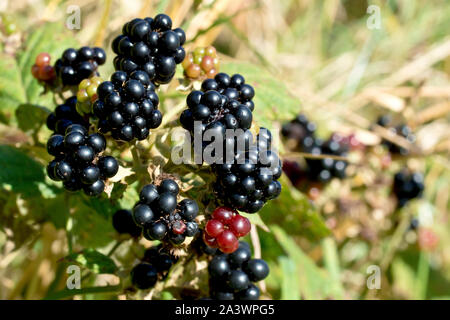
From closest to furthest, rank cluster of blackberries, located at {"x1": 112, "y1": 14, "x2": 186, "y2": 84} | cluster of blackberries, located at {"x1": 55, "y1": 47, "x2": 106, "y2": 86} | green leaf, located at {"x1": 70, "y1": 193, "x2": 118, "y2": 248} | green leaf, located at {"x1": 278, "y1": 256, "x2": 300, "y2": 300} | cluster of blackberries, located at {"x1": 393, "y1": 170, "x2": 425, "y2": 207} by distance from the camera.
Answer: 1. cluster of blackberries, located at {"x1": 112, "y1": 14, "x2": 186, "y2": 84}
2. cluster of blackberries, located at {"x1": 55, "y1": 47, "x2": 106, "y2": 86}
3. green leaf, located at {"x1": 70, "y1": 193, "x2": 118, "y2": 248}
4. green leaf, located at {"x1": 278, "y1": 256, "x2": 300, "y2": 300}
5. cluster of blackberries, located at {"x1": 393, "y1": 170, "x2": 425, "y2": 207}

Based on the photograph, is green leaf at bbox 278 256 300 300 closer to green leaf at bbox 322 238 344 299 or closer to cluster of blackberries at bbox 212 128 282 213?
green leaf at bbox 322 238 344 299

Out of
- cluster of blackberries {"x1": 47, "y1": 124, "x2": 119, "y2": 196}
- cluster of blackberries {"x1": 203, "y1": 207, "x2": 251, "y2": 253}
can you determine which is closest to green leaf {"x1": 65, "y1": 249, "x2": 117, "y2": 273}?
cluster of blackberries {"x1": 47, "y1": 124, "x2": 119, "y2": 196}

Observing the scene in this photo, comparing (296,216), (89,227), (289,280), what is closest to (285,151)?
(296,216)

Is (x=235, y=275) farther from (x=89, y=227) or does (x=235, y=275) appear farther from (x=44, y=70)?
(x=44, y=70)
